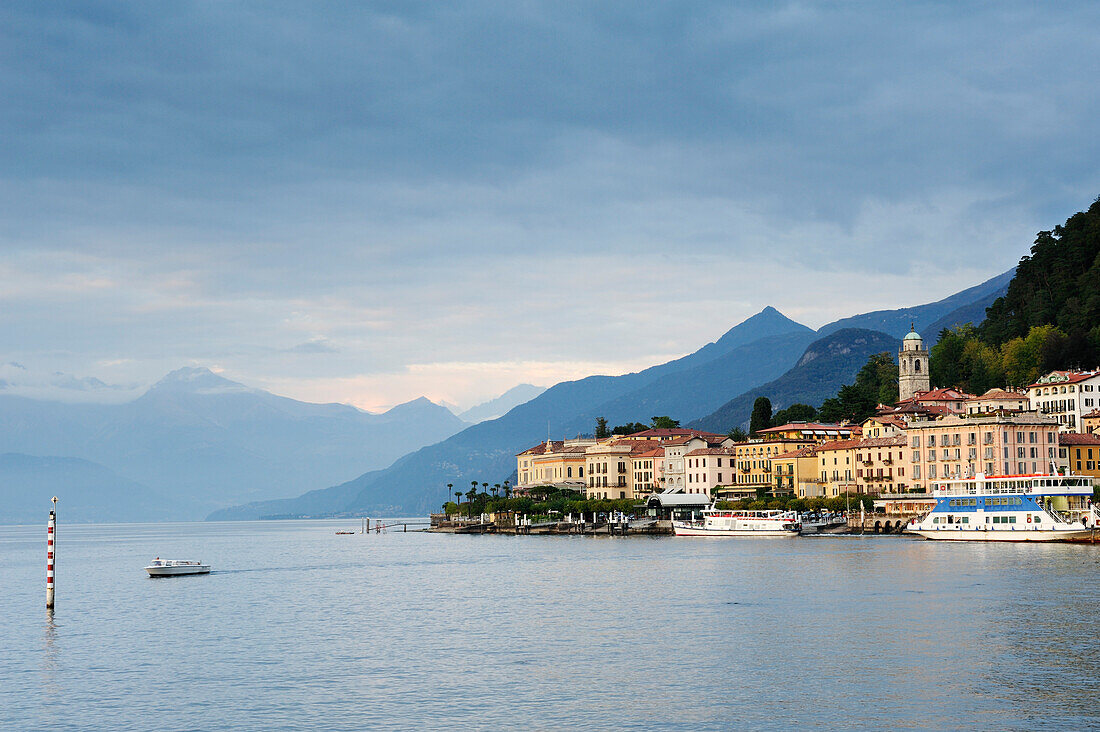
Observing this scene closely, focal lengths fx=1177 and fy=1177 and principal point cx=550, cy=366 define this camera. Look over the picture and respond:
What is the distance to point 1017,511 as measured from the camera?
119312 millimetres

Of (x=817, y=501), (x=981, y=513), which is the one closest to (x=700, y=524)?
(x=817, y=501)

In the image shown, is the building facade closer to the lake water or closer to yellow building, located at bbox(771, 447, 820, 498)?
yellow building, located at bbox(771, 447, 820, 498)

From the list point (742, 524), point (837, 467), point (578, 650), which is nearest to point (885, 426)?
point (837, 467)

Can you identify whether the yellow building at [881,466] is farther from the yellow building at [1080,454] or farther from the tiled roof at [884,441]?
the yellow building at [1080,454]

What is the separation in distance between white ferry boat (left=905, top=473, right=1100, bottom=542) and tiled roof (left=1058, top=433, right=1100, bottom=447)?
2320cm

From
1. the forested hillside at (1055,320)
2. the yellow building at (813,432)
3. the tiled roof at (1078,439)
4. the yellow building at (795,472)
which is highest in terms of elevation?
the forested hillside at (1055,320)

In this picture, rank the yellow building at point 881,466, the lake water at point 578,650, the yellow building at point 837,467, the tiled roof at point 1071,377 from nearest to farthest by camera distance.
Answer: the lake water at point 578,650, the tiled roof at point 1071,377, the yellow building at point 881,466, the yellow building at point 837,467

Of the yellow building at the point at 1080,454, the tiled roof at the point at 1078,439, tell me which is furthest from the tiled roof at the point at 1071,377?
the yellow building at the point at 1080,454

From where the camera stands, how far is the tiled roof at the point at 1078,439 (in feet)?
481

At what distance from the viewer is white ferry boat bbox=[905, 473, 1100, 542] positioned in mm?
116500

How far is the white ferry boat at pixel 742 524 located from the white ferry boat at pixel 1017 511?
2883 centimetres

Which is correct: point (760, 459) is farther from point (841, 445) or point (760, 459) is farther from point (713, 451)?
point (841, 445)

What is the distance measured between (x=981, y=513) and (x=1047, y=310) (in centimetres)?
7895

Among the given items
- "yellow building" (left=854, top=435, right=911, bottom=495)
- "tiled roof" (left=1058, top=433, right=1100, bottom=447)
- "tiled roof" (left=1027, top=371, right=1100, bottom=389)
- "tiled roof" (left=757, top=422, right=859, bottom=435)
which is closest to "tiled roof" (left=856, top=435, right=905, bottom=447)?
"yellow building" (left=854, top=435, right=911, bottom=495)
